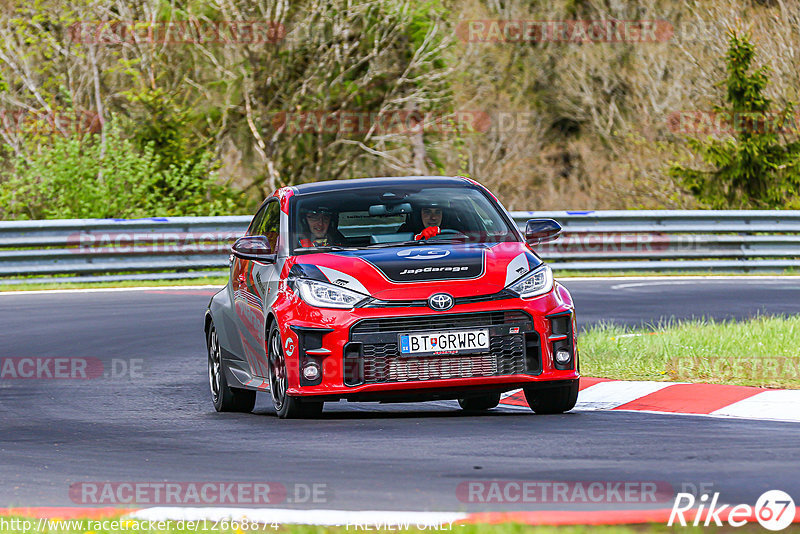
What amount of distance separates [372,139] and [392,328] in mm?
25671

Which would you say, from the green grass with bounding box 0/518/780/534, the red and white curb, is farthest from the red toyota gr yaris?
the green grass with bounding box 0/518/780/534

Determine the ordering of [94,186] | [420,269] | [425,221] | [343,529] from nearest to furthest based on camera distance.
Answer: [343,529] → [420,269] → [425,221] → [94,186]

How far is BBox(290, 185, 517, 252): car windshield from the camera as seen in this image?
919cm

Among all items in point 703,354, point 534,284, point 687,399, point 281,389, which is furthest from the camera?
point 703,354

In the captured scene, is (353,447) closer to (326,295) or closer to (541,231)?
(326,295)

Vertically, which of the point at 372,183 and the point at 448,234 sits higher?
the point at 372,183

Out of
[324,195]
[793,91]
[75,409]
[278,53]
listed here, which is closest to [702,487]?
[324,195]

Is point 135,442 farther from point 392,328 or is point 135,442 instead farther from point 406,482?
point 406,482

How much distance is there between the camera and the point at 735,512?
5.33 metres

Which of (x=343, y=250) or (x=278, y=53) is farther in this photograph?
(x=278, y=53)

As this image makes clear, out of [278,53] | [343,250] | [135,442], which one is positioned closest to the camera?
[135,442]

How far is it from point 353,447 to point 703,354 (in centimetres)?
410

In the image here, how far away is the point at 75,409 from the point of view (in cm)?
985

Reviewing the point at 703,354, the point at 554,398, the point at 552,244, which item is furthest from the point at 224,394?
the point at 552,244
